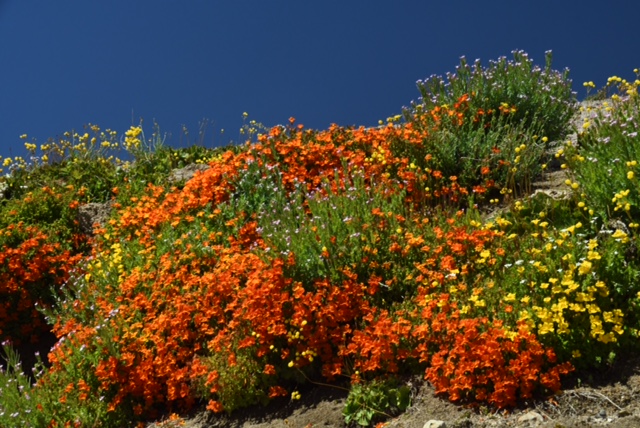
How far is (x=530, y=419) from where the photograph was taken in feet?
17.3

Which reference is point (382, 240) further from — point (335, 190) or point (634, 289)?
point (634, 289)

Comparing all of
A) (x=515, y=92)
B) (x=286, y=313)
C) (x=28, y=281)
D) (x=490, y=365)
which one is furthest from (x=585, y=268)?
(x=28, y=281)

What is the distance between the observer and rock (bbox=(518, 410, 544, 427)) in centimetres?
523

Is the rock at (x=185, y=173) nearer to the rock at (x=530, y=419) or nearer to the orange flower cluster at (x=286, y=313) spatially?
the orange flower cluster at (x=286, y=313)

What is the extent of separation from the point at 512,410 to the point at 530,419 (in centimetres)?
20

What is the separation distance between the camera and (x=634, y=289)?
237 inches

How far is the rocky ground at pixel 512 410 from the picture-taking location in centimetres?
523

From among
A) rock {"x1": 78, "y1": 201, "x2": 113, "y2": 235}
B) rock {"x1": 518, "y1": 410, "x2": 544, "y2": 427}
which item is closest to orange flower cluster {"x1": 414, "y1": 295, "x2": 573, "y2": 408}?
rock {"x1": 518, "y1": 410, "x2": 544, "y2": 427}

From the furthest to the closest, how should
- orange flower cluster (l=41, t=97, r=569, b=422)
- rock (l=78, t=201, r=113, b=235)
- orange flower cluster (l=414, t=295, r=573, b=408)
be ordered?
rock (l=78, t=201, r=113, b=235) < orange flower cluster (l=41, t=97, r=569, b=422) < orange flower cluster (l=414, t=295, r=573, b=408)

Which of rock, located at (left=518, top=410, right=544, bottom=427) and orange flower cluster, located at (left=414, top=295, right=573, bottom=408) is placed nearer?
rock, located at (left=518, top=410, right=544, bottom=427)

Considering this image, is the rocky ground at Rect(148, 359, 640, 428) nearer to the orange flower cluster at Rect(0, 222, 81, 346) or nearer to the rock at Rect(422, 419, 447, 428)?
the rock at Rect(422, 419, 447, 428)

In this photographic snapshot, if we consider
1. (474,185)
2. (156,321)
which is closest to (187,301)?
(156,321)

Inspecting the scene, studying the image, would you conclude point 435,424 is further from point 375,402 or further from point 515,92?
point 515,92

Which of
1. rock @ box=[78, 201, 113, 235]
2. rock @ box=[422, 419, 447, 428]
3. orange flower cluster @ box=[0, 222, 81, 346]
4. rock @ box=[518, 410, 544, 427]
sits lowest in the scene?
rock @ box=[518, 410, 544, 427]
